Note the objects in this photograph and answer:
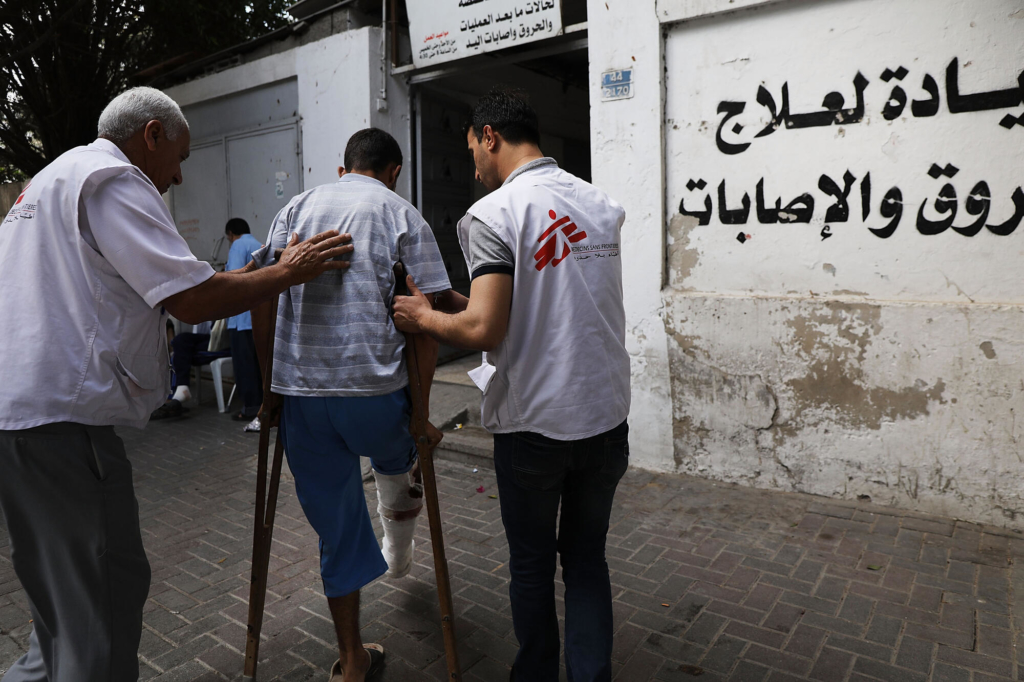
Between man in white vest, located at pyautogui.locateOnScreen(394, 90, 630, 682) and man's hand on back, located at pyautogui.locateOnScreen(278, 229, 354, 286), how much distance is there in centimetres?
26

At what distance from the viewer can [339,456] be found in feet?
8.42

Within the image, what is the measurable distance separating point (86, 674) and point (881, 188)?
4.46 metres

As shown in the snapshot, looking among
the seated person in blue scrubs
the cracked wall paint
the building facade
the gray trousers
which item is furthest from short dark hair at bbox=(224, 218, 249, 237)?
the gray trousers

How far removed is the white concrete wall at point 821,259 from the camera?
3963mm

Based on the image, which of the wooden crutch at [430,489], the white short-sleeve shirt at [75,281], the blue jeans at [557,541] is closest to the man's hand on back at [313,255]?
the wooden crutch at [430,489]

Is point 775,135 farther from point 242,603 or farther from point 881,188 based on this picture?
point 242,603

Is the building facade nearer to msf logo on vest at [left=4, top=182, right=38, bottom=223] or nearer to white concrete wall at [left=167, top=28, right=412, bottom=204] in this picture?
white concrete wall at [left=167, top=28, right=412, bottom=204]

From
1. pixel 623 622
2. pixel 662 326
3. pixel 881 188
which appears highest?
pixel 881 188

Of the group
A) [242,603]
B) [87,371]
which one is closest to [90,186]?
[87,371]

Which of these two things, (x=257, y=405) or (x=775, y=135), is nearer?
(x=775, y=135)

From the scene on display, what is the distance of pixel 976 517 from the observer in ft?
13.3

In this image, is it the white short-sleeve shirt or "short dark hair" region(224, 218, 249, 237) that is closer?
the white short-sleeve shirt

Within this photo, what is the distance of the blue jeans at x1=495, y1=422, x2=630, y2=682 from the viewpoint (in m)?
2.23

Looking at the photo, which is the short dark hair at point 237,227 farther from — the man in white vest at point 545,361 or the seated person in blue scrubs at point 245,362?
the man in white vest at point 545,361
